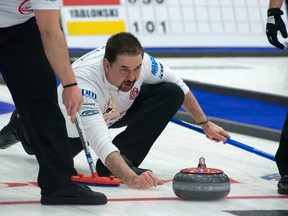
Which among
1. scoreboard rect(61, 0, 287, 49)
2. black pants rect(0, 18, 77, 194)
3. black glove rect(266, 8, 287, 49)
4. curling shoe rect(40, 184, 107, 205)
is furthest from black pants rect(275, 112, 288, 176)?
scoreboard rect(61, 0, 287, 49)

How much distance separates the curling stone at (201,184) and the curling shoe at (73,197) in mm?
356

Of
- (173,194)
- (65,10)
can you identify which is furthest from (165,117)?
(65,10)

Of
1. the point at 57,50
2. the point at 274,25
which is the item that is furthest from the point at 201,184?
the point at 274,25

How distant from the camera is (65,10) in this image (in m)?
10.6

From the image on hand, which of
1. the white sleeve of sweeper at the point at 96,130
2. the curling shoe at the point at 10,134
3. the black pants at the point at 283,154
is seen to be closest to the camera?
the white sleeve of sweeper at the point at 96,130

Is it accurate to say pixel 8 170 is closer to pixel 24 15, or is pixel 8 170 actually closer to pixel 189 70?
pixel 24 15

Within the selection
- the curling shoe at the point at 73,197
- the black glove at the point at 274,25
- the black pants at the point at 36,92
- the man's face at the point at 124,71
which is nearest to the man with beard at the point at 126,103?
the man's face at the point at 124,71

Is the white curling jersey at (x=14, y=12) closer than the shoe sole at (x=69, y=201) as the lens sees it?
Yes

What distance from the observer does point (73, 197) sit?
3760 millimetres

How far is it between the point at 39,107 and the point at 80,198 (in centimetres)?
41

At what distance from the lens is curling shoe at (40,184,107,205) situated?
12.3 ft

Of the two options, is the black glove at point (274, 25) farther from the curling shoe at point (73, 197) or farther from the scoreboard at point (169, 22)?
the scoreboard at point (169, 22)

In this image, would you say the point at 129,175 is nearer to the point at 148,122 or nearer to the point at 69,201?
the point at 69,201

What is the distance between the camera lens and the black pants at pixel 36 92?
144 inches
